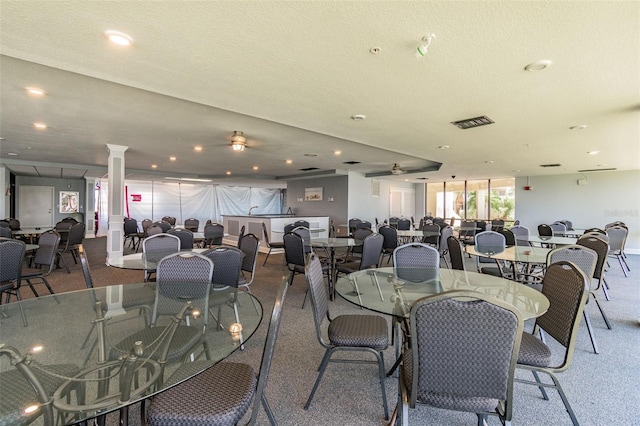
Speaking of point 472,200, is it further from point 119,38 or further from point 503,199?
point 119,38

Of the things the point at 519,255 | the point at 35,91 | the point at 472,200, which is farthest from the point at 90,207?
the point at 472,200

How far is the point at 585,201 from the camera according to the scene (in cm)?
936

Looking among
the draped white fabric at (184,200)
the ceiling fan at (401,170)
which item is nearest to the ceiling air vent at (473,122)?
the ceiling fan at (401,170)

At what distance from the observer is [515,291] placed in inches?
85.4

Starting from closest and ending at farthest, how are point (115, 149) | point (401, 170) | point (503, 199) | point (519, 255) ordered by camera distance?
point (519, 255) → point (115, 149) → point (401, 170) → point (503, 199)

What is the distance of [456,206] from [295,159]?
8537 mm

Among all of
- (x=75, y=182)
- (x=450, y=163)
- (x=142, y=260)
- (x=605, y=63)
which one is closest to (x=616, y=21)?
(x=605, y=63)

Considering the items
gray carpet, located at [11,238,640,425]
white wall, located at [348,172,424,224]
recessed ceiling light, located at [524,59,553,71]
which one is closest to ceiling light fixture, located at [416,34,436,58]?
recessed ceiling light, located at [524,59,553,71]

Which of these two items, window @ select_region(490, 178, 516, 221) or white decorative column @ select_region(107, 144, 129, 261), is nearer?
white decorative column @ select_region(107, 144, 129, 261)

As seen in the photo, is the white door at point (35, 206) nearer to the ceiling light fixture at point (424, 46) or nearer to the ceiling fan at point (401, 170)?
the ceiling fan at point (401, 170)

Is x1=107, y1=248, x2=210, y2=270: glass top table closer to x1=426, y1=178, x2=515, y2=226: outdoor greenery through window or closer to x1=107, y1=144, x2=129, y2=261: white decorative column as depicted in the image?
x1=107, y1=144, x2=129, y2=261: white decorative column

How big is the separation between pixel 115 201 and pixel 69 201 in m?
7.86

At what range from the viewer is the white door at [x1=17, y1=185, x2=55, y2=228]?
10570mm

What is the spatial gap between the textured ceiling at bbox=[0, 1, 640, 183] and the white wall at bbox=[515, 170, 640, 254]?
5.17 m
